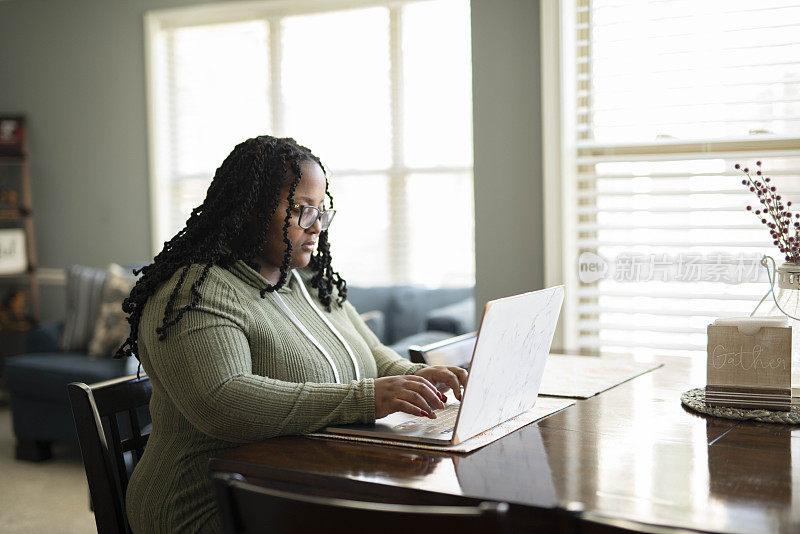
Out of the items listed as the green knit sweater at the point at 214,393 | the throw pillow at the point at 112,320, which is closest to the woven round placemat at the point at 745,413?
the green knit sweater at the point at 214,393

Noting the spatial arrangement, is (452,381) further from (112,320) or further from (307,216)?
(112,320)

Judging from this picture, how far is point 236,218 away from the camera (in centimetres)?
171

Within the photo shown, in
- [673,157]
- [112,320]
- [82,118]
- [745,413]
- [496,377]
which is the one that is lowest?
[112,320]

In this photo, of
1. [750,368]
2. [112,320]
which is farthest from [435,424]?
[112,320]

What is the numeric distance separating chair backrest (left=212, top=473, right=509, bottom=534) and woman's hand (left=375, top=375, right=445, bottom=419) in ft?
1.32

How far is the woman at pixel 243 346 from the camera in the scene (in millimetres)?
1486

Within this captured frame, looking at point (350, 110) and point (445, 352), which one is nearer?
point (445, 352)

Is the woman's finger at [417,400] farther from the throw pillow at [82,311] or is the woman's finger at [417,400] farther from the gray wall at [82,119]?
the gray wall at [82,119]

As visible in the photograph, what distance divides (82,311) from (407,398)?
3249 mm

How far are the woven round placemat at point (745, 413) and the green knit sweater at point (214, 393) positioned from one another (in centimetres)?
67

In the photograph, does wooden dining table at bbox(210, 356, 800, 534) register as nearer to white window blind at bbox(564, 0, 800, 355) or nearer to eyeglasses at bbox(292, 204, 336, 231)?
eyeglasses at bbox(292, 204, 336, 231)

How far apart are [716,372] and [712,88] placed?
1.45 meters

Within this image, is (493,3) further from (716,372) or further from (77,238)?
(77,238)

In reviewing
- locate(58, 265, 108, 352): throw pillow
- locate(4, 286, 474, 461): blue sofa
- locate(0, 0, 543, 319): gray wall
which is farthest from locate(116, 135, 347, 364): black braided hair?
locate(0, 0, 543, 319): gray wall
